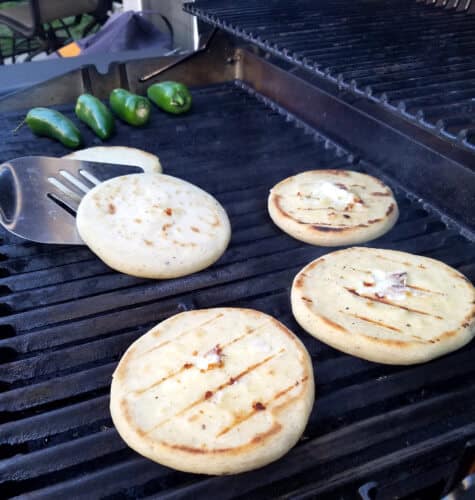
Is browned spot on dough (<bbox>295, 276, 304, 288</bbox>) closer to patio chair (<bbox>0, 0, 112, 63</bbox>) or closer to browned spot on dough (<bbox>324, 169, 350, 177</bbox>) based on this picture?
browned spot on dough (<bbox>324, 169, 350, 177</bbox>)

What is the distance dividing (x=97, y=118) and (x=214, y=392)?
2.43 meters

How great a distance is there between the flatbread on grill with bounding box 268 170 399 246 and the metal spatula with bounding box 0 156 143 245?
92cm

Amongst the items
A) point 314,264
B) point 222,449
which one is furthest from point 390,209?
point 222,449

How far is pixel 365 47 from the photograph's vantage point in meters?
3.00

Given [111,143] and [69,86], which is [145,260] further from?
[69,86]

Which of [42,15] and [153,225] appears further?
[42,15]

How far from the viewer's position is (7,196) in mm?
2592

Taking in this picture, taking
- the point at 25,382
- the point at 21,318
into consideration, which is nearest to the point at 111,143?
the point at 21,318

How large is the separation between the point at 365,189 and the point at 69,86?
100 inches

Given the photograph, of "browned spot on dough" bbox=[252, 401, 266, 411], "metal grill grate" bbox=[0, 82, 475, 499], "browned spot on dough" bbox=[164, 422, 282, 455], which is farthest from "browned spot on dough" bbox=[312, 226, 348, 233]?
"browned spot on dough" bbox=[164, 422, 282, 455]

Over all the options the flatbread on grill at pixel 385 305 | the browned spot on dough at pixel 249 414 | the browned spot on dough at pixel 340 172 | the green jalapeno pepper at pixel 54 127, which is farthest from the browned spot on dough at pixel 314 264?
the green jalapeno pepper at pixel 54 127

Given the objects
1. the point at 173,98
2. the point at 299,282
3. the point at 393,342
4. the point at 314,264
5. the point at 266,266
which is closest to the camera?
the point at 393,342

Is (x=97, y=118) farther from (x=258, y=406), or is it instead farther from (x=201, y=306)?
(x=258, y=406)

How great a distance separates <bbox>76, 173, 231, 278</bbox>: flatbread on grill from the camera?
2.31 m
